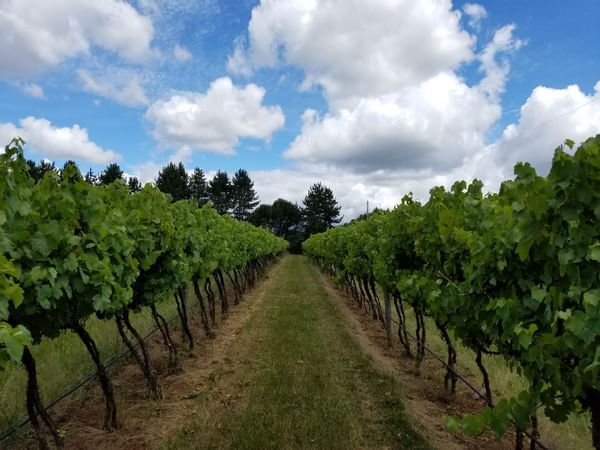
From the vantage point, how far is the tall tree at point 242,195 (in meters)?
95.3

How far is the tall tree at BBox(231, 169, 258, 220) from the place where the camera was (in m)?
95.3

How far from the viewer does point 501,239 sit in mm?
3459

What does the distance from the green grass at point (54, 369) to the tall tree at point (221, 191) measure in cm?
8210

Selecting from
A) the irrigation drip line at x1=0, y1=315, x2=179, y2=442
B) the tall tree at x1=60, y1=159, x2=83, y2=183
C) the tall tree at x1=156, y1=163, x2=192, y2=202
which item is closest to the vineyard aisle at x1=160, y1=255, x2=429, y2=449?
the irrigation drip line at x1=0, y1=315, x2=179, y2=442

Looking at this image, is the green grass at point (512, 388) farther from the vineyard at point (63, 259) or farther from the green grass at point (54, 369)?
the green grass at point (54, 369)

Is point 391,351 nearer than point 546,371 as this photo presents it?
No

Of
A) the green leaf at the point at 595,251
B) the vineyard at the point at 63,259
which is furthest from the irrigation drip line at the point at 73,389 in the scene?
the green leaf at the point at 595,251

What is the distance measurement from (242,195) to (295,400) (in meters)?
90.6

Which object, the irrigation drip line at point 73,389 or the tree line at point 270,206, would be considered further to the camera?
the tree line at point 270,206

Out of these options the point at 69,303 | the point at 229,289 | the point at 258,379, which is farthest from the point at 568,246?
the point at 229,289

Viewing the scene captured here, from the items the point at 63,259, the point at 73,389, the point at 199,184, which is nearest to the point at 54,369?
the point at 73,389

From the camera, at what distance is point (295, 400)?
675cm

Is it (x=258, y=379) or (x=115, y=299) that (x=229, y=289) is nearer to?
(x=258, y=379)

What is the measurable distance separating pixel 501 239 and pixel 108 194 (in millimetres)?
5117
